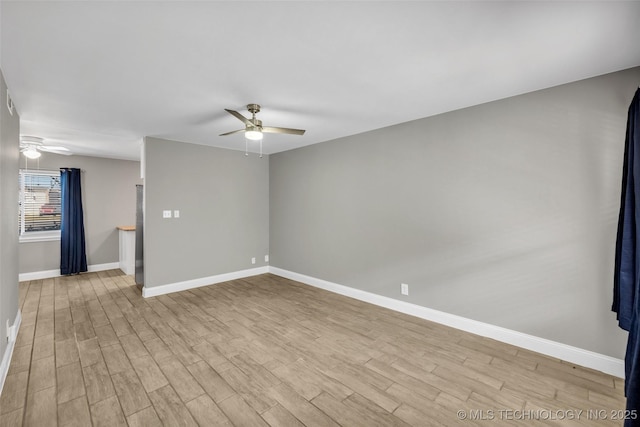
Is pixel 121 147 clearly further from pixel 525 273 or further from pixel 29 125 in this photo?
pixel 525 273

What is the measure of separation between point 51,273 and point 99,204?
154cm

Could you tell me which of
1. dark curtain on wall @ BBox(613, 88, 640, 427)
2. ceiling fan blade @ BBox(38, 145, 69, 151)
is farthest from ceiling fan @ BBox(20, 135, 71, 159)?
dark curtain on wall @ BBox(613, 88, 640, 427)

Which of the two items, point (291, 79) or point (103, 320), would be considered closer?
point (291, 79)

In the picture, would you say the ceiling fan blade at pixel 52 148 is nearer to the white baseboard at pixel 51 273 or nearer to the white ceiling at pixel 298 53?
the white ceiling at pixel 298 53

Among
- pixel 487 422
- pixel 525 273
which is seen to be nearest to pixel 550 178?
pixel 525 273

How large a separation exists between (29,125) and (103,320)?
2.71 metres

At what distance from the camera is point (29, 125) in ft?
11.6

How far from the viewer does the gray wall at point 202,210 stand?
13.8 ft

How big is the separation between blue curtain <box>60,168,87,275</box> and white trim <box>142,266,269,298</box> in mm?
2459

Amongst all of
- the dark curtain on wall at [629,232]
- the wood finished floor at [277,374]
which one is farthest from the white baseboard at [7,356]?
the dark curtain on wall at [629,232]

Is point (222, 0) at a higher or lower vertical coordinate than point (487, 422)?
higher

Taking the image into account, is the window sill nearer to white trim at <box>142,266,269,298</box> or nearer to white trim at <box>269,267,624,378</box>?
white trim at <box>142,266,269,298</box>

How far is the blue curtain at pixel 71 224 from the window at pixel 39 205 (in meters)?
0.28

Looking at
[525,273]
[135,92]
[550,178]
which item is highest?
[135,92]
